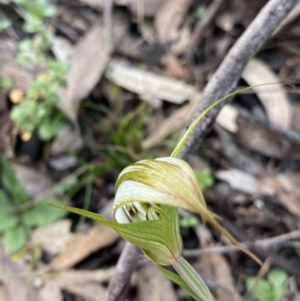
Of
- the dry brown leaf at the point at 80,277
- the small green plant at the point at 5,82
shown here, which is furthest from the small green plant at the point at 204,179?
the small green plant at the point at 5,82

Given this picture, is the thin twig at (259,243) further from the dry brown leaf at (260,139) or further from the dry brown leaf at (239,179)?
the dry brown leaf at (260,139)

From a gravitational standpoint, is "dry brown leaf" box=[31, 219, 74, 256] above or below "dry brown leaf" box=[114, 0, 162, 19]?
below

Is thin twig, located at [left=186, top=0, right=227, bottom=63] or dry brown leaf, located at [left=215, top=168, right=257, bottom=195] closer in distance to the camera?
dry brown leaf, located at [left=215, top=168, right=257, bottom=195]

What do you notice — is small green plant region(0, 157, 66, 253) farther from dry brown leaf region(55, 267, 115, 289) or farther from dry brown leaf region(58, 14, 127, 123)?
dry brown leaf region(58, 14, 127, 123)

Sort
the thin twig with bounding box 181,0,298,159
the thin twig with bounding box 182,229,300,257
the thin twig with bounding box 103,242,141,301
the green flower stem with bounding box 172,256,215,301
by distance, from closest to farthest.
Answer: the green flower stem with bounding box 172,256,215,301 → the thin twig with bounding box 181,0,298,159 → the thin twig with bounding box 103,242,141,301 → the thin twig with bounding box 182,229,300,257

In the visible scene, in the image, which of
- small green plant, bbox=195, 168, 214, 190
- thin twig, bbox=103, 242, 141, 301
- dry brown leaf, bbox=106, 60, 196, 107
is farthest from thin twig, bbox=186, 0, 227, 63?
thin twig, bbox=103, 242, 141, 301

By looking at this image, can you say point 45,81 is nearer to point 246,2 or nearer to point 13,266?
point 13,266
